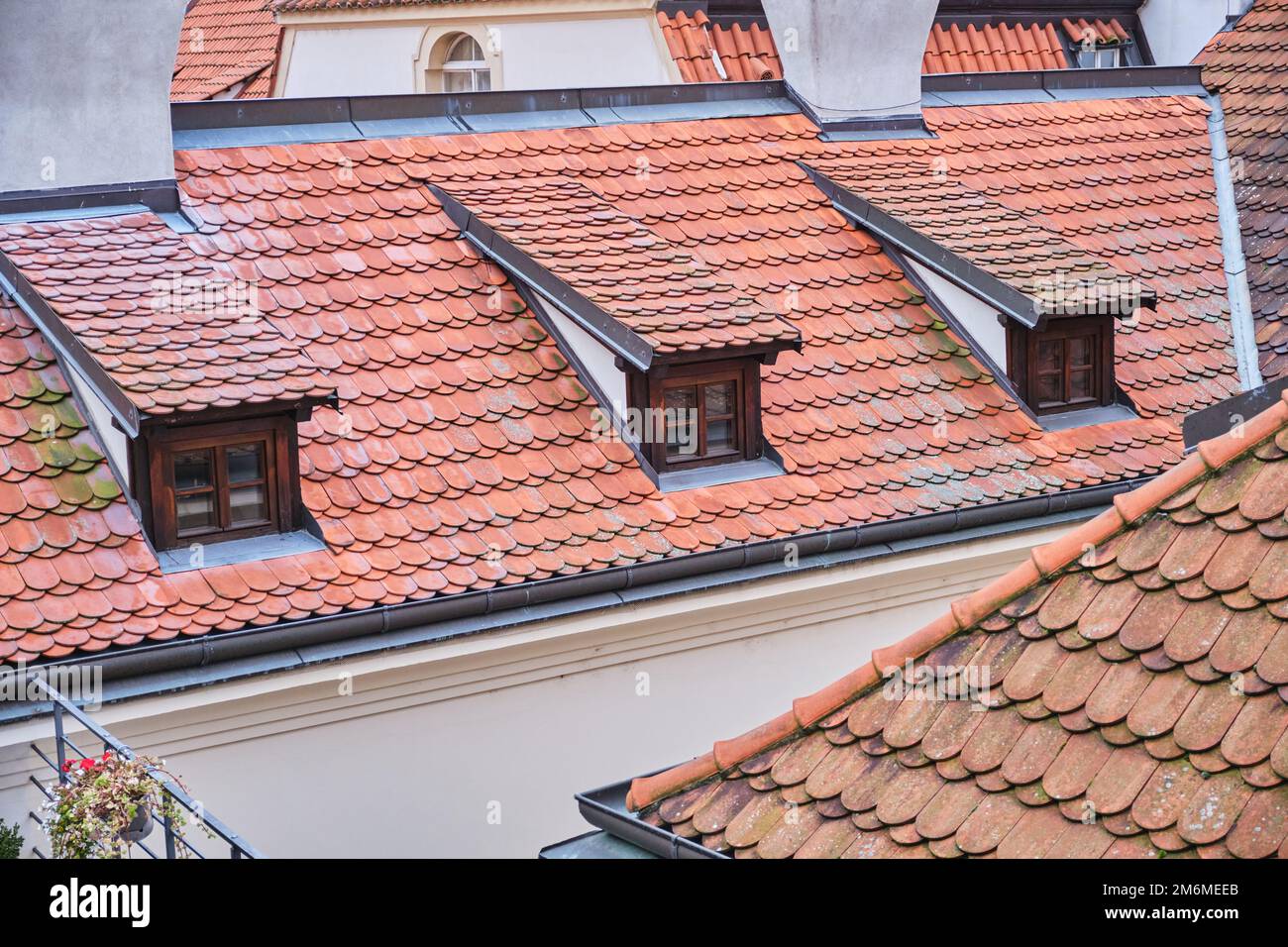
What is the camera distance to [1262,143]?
549 inches

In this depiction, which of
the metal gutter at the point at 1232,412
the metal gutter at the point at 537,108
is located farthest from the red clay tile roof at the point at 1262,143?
the metal gutter at the point at 1232,412

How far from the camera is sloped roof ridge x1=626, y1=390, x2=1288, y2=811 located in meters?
6.37

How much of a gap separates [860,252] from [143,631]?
575 cm

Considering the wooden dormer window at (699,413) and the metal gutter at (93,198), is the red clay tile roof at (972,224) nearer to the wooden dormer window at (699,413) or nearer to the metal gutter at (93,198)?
the wooden dormer window at (699,413)

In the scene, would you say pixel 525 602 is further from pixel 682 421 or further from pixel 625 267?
pixel 625 267

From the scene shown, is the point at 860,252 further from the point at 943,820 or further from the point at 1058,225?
the point at 943,820

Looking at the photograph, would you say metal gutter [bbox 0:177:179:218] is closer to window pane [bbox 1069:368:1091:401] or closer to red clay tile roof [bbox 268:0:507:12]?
window pane [bbox 1069:368:1091:401]

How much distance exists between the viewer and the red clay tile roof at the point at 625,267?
977 centimetres

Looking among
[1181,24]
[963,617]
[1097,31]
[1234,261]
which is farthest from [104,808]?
[1097,31]

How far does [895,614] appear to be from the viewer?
34.2 feet

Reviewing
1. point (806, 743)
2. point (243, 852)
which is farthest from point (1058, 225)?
point (243, 852)

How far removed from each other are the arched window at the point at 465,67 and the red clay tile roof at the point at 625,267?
36.2 feet

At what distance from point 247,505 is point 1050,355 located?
5200mm

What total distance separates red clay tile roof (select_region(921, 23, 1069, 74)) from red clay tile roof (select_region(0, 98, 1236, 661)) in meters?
7.58
